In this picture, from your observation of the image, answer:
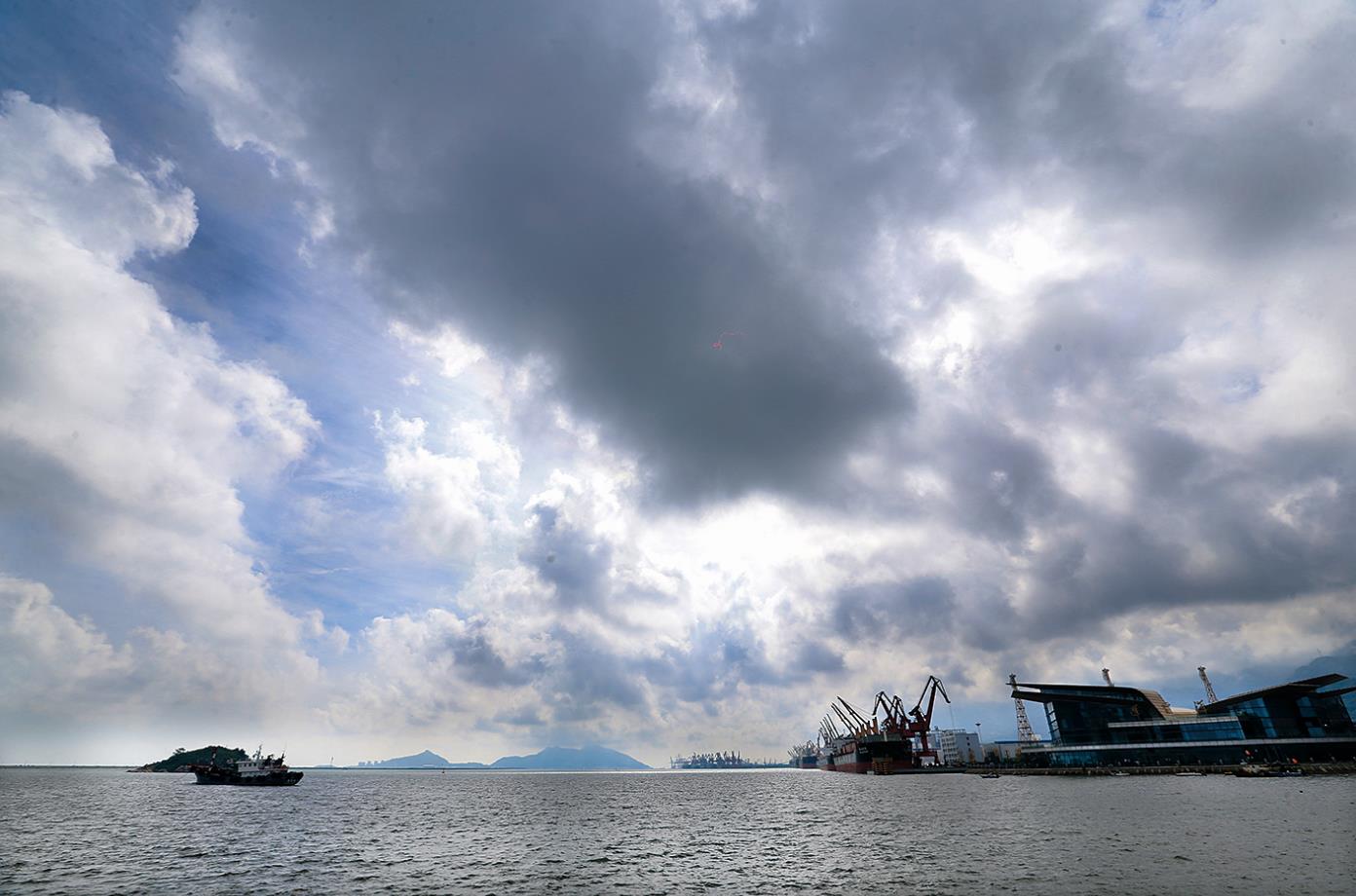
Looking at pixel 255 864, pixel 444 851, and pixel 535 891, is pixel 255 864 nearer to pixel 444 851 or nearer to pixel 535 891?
pixel 444 851

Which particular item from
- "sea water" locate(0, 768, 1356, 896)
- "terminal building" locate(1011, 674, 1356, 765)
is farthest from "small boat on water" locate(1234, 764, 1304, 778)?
"sea water" locate(0, 768, 1356, 896)

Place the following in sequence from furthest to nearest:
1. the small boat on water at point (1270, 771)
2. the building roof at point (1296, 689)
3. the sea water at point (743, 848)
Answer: the building roof at point (1296, 689), the small boat on water at point (1270, 771), the sea water at point (743, 848)

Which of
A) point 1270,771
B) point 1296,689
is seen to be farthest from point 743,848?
point 1296,689

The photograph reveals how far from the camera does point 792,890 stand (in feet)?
171

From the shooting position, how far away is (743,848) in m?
76.2

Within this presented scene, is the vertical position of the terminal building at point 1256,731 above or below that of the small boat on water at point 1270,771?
above

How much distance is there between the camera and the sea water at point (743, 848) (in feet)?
176

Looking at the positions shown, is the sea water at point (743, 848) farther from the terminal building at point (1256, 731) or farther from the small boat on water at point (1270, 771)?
the terminal building at point (1256, 731)

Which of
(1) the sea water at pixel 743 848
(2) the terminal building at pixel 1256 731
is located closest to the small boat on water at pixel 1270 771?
(2) the terminal building at pixel 1256 731

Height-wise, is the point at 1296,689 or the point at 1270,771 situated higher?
the point at 1296,689

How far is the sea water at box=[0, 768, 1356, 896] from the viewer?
53688mm

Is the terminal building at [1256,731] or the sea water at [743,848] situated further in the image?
the terminal building at [1256,731]

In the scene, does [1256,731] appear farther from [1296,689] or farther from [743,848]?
[743,848]

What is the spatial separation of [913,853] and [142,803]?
182 metres
